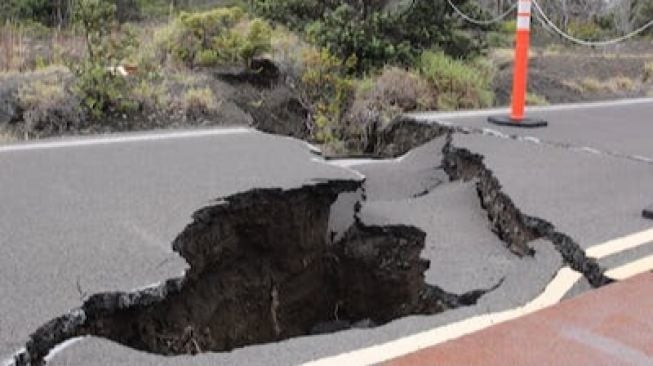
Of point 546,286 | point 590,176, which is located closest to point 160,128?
point 590,176

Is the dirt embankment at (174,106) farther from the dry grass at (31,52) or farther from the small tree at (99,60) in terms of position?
the dry grass at (31,52)

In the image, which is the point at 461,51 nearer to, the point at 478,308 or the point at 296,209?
the point at 296,209

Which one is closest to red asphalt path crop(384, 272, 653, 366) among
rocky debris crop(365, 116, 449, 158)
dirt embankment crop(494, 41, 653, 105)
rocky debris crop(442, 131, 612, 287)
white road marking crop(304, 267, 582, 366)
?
white road marking crop(304, 267, 582, 366)

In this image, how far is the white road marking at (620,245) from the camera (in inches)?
174

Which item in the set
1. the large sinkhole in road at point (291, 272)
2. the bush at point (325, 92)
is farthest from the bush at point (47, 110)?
the large sinkhole in road at point (291, 272)

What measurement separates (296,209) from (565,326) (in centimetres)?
259

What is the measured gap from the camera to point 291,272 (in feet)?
18.6

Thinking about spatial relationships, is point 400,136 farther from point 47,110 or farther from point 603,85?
point 603,85

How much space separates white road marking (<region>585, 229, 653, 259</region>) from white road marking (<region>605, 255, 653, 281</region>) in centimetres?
16

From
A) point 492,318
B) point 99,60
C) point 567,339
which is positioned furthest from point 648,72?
point 567,339

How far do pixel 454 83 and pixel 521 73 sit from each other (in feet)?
6.71

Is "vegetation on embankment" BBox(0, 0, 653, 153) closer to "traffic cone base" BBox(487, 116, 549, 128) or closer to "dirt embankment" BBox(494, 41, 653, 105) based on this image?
"dirt embankment" BBox(494, 41, 653, 105)

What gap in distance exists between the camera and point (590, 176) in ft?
20.4

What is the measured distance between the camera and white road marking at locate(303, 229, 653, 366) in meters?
3.17
